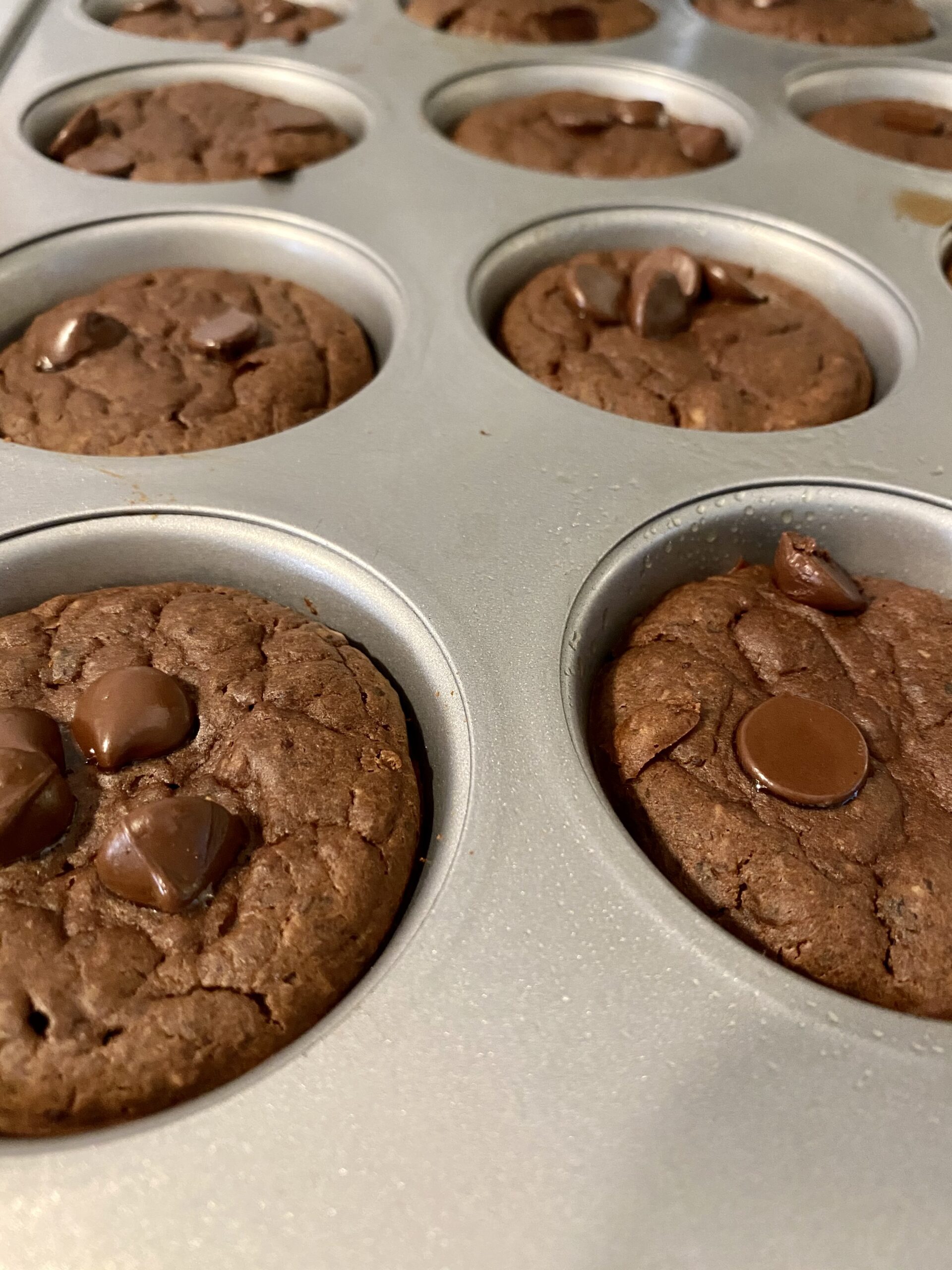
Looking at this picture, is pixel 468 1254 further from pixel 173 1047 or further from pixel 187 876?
pixel 187 876

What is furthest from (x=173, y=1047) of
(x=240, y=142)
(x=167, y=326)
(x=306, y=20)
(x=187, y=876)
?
(x=306, y=20)

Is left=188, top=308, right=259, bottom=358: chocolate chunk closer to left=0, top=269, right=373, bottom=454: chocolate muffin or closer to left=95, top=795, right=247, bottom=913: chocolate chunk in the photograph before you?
left=0, top=269, right=373, bottom=454: chocolate muffin

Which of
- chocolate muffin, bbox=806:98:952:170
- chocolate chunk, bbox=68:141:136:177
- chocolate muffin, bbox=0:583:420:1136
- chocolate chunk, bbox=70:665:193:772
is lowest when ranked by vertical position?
chocolate muffin, bbox=0:583:420:1136

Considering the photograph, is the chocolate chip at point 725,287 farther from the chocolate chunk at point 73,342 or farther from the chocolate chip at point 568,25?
the chocolate chip at point 568,25

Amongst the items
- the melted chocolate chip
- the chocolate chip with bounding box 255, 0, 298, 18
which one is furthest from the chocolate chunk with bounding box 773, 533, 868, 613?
the chocolate chip with bounding box 255, 0, 298, 18

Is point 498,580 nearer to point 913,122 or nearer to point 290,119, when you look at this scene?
point 290,119
